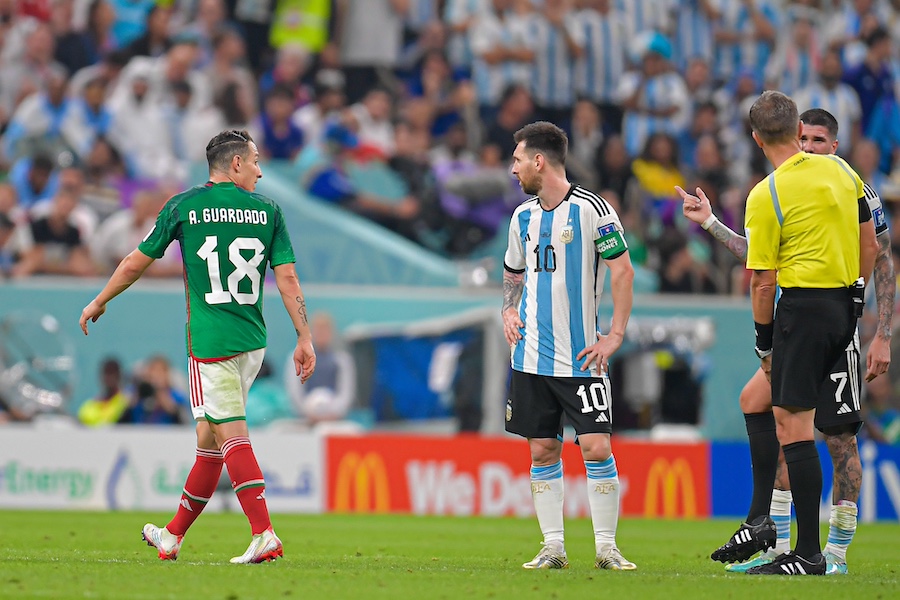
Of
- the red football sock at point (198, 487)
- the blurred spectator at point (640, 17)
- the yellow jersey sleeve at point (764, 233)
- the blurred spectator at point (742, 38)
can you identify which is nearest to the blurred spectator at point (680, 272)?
the blurred spectator at point (640, 17)

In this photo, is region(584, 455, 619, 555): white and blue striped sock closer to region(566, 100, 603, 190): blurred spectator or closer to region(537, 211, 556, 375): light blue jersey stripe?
region(537, 211, 556, 375): light blue jersey stripe

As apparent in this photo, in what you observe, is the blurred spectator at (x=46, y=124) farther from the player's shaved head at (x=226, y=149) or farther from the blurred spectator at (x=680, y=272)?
the player's shaved head at (x=226, y=149)

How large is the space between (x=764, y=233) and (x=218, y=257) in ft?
10.2

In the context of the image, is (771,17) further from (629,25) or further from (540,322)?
(540,322)

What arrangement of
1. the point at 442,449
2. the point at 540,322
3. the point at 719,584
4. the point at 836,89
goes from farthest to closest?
the point at 836,89 → the point at 442,449 → the point at 540,322 → the point at 719,584

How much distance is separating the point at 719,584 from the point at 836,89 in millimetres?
16035

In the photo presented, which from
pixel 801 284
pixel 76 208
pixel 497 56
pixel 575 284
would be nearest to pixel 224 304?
pixel 575 284

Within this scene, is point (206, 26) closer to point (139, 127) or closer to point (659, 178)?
point (139, 127)

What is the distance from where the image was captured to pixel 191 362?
8086mm

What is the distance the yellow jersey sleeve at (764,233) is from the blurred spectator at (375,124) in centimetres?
1194

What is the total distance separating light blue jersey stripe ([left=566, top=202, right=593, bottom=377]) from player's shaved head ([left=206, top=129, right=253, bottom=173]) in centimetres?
196

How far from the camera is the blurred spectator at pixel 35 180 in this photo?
1727 centimetres

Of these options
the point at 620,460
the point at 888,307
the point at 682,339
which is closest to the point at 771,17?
the point at 682,339

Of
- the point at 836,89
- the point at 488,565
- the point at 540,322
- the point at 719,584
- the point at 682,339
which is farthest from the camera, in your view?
the point at 836,89
